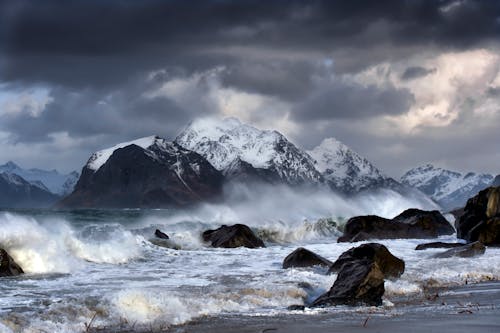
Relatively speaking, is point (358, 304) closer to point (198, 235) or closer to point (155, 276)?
point (155, 276)

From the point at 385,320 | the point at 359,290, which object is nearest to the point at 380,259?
the point at 359,290

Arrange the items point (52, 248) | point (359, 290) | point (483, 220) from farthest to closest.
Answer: point (483, 220) < point (52, 248) < point (359, 290)

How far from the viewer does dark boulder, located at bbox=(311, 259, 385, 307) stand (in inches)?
543

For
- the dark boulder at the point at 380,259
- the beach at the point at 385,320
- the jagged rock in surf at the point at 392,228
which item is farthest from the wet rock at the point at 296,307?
the jagged rock in surf at the point at 392,228

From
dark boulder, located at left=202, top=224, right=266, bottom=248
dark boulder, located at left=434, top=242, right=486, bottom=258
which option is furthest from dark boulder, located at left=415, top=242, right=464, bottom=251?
dark boulder, located at left=202, top=224, right=266, bottom=248

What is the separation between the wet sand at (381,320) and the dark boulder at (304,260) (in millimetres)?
7271

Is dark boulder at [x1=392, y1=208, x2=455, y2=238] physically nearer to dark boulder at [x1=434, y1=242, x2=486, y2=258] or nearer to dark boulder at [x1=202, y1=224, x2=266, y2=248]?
dark boulder at [x1=202, y1=224, x2=266, y2=248]

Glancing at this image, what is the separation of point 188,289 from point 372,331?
7.21m

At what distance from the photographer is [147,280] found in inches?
752

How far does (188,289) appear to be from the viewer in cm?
1666

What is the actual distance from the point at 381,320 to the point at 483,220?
2364 centimetres

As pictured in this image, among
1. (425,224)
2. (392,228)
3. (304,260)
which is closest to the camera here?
(304,260)

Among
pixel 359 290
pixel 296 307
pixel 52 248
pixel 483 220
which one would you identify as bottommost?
pixel 296 307

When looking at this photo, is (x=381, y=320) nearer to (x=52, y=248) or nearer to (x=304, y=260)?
(x=304, y=260)
